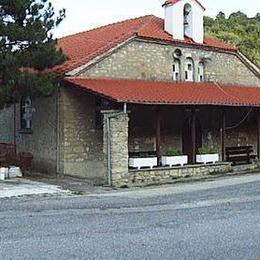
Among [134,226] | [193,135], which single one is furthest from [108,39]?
[134,226]

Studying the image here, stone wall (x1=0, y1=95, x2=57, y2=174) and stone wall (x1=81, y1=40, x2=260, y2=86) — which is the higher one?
stone wall (x1=81, y1=40, x2=260, y2=86)

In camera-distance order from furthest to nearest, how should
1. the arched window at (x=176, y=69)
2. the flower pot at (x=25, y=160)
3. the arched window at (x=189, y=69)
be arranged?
1. the arched window at (x=189, y=69)
2. the arched window at (x=176, y=69)
3. the flower pot at (x=25, y=160)

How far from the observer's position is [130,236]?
28.1ft

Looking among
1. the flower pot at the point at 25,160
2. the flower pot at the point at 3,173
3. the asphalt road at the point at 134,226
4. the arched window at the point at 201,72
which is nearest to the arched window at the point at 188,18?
the arched window at the point at 201,72

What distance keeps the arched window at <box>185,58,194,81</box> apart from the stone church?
0.05 m

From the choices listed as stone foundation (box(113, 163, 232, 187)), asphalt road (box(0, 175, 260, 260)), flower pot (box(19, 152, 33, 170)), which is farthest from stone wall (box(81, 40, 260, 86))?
asphalt road (box(0, 175, 260, 260))

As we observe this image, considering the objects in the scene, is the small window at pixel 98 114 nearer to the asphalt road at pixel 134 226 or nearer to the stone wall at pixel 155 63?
the stone wall at pixel 155 63

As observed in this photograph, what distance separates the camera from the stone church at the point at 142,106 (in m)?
19.2

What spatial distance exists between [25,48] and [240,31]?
40920 millimetres

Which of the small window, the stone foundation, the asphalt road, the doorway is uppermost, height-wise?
the small window

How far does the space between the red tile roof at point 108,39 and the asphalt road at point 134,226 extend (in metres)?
7.46

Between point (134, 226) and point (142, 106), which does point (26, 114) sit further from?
point (134, 226)

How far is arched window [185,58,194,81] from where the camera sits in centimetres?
2438

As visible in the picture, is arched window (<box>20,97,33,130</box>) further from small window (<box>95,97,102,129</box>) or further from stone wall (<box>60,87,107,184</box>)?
small window (<box>95,97,102,129</box>)
